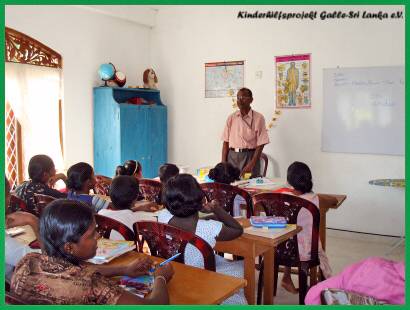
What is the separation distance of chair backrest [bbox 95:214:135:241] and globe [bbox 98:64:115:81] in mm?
3828

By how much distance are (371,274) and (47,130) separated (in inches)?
189

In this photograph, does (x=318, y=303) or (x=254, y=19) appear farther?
(x=254, y=19)

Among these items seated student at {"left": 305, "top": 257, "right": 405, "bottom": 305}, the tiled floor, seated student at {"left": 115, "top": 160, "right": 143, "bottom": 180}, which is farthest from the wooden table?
seated student at {"left": 305, "top": 257, "right": 405, "bottom": 305}

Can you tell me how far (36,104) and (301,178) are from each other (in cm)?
352

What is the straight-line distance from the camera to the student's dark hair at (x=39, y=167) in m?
3.32

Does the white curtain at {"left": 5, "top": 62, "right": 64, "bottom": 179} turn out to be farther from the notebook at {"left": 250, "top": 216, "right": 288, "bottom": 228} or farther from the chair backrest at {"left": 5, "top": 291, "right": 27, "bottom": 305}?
the chair backrest at {"left": 5, "top": 291, "right": 27, "bottom": 305}

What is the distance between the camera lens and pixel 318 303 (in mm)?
1441

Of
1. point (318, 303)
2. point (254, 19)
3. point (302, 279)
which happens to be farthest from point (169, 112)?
point (318, 303)

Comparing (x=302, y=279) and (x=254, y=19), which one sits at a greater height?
(x=254, y=19)

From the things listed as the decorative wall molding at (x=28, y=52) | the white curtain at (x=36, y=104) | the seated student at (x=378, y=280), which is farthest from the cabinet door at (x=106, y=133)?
the seated student at (x=378, y=280)

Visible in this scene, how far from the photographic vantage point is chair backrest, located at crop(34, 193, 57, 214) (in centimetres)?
304

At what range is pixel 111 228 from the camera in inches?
92.3

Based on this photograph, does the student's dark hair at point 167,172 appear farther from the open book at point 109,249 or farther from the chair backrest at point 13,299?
the chair backrest at point 13,299

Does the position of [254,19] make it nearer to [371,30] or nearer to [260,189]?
[371,30]
